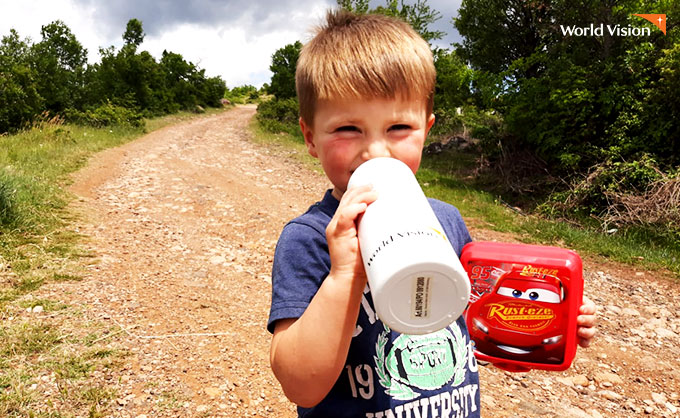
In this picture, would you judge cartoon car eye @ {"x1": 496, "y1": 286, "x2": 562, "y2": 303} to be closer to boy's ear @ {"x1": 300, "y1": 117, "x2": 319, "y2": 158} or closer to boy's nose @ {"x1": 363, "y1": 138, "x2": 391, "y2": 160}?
boy's nose @ {"x1": 363, "y1": 138, "x2": 391, "y2": 160}

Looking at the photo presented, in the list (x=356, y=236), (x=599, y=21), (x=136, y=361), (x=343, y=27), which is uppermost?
(x=599, y=21)

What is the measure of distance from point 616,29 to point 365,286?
1040 cm

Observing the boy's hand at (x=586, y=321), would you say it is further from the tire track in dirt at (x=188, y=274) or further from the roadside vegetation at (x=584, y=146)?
the roadside vegetation at (x=584, y=146)

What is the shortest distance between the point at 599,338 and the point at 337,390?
3647mm

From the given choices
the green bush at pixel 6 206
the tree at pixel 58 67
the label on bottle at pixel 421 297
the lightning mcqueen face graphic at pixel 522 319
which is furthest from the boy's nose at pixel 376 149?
the tree at pixel 58 67

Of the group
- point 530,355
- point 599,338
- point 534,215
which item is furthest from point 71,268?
point 534,215

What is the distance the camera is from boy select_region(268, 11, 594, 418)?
1210 mm

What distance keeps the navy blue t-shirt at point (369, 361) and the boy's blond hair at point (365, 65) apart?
1.32ft

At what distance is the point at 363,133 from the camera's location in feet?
4.26

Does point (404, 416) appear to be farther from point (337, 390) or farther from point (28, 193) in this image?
point (28, 193)

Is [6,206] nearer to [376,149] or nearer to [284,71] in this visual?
[376,149]

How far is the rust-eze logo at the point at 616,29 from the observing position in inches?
330

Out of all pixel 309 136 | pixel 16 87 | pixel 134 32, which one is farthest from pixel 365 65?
pixel 134 32

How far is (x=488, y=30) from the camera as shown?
46.5ft
